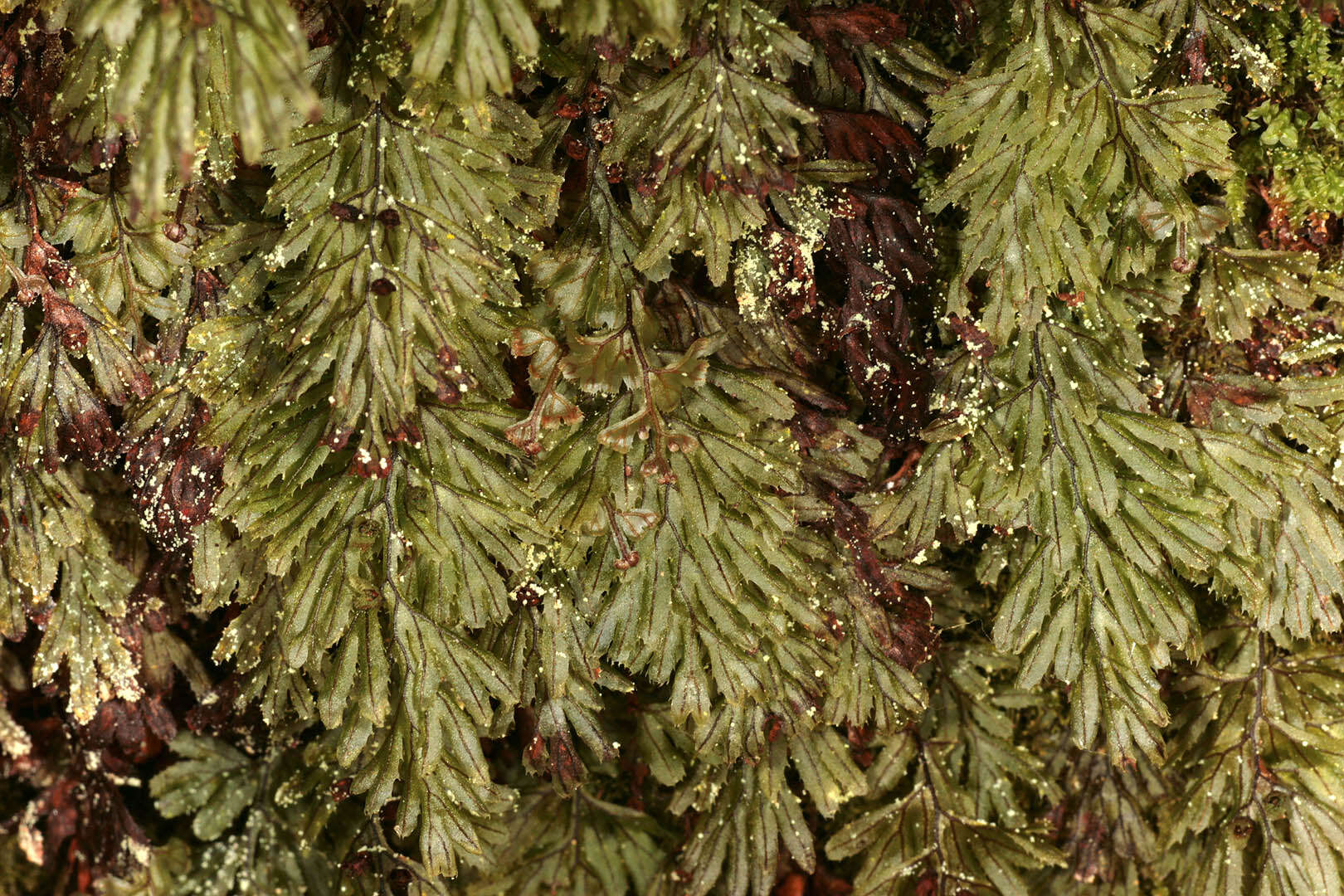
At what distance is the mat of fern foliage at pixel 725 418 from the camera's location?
4.79 ft

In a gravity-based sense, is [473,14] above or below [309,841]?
above


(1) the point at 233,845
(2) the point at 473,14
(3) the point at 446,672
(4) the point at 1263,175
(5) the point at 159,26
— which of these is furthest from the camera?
(1) the point at 233,845

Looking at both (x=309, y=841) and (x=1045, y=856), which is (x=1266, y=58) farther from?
(x=309, y=841)

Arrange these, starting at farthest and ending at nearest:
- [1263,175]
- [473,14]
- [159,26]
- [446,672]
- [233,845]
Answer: [233,845] → [1263,175] → [446,672] → [473,14] → [159,26]

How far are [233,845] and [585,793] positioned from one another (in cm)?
78

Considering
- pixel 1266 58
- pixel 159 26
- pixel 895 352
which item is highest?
pixel 159 26

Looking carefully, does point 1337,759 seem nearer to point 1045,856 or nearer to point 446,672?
point 1045,856

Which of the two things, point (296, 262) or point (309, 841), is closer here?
point (296, 262)

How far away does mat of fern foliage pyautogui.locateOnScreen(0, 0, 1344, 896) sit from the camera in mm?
1460

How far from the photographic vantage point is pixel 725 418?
5.22ft

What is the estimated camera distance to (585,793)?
6.72 feet

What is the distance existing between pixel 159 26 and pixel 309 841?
5.10 feet

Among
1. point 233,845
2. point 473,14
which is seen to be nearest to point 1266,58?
point 473,14

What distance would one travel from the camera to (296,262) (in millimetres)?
1603
